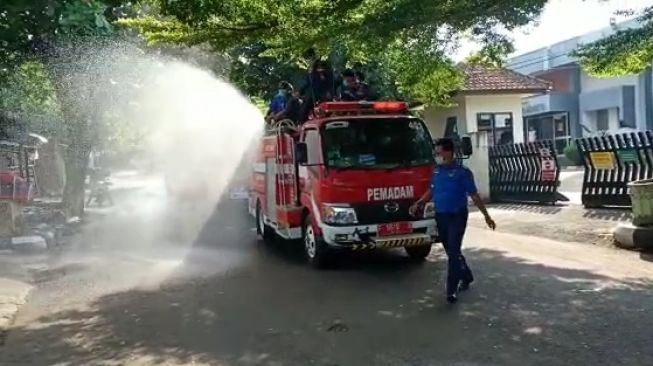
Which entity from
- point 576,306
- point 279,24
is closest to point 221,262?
point 279,24

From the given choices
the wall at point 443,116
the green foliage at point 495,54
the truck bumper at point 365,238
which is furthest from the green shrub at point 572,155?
the truck bumper at point 365,238

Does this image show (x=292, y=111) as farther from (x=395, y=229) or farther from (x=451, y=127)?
(x=451, y=127)

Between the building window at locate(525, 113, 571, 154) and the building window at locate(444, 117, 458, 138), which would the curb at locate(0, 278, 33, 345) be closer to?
the building window at locate(444, 117, 458, 138)

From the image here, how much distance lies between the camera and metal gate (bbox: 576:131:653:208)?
13133 millimetres

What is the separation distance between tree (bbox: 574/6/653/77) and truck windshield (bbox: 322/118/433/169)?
296cm

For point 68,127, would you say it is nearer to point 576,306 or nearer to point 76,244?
point 76,244

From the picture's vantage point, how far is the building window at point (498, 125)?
2530 cm

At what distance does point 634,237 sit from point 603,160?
14.2 ft

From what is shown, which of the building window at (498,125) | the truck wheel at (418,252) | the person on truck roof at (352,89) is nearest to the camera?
the truck wheel at (418,252)

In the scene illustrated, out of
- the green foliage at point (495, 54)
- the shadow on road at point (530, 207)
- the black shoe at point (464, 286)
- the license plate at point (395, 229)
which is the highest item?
the green foliage at point (495, 54)

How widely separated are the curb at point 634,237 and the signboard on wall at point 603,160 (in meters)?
3.66

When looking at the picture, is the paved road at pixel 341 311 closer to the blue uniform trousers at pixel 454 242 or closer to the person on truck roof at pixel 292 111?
the blue uniform trousers at pixel 454 242

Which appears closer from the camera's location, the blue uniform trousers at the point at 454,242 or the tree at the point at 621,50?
the blue uniform trousers at the point at 454,242

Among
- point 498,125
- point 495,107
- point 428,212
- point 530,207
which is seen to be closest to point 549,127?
point 498,125
